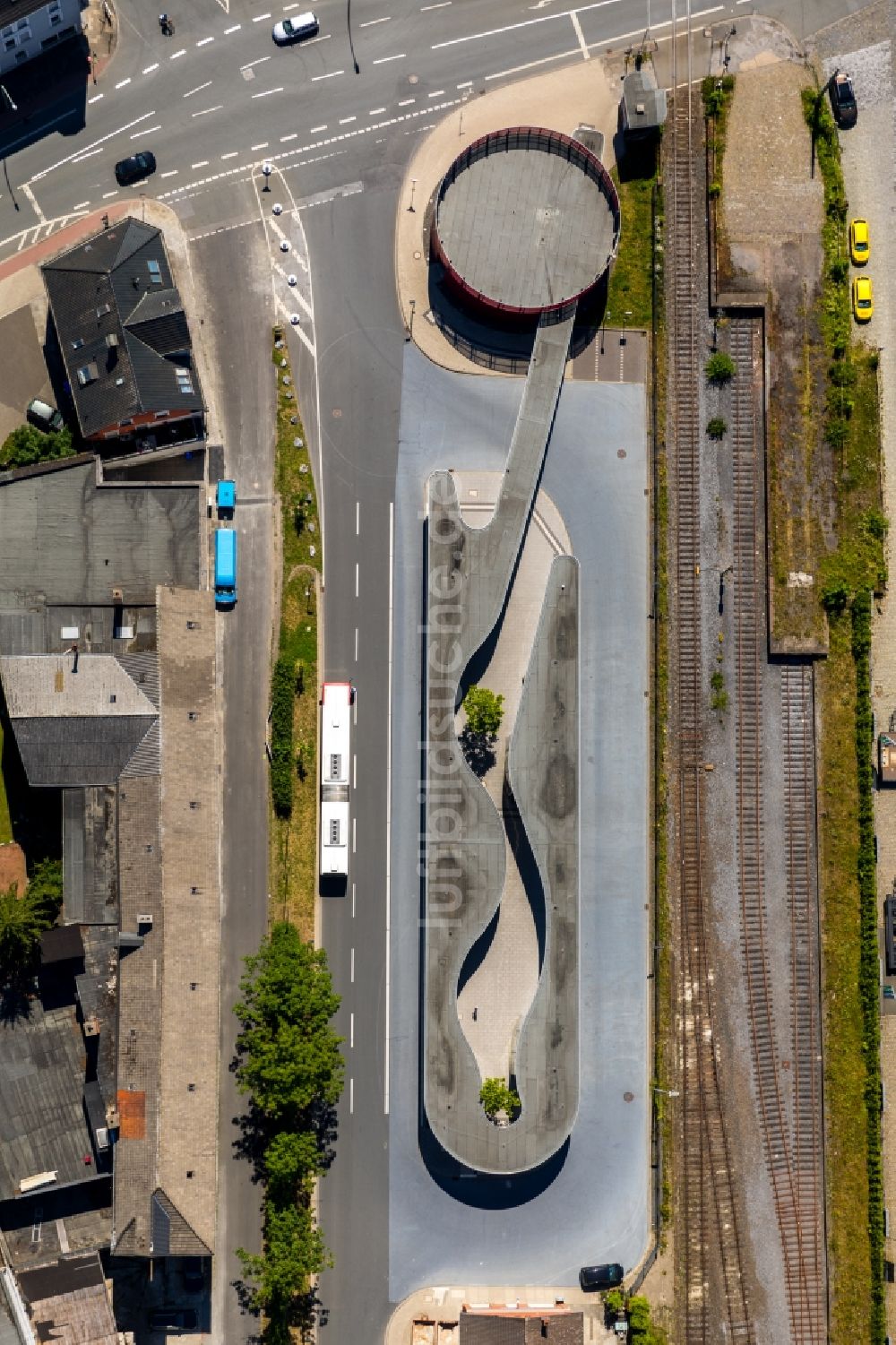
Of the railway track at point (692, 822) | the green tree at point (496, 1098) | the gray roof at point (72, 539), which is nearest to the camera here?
the gray roof at point (72, 539)

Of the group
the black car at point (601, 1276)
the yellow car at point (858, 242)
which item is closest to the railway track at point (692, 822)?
the black car at point (601, 1276)

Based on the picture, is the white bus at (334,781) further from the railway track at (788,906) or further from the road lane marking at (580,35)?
the road lane marking at (580,35)

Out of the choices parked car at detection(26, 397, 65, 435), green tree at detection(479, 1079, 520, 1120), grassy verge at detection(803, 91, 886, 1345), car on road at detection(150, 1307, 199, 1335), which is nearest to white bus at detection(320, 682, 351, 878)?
green tree at detection(479, 1079, 520, 1120)

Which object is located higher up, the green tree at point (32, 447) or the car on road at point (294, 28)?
the car on road at point (294, 28)

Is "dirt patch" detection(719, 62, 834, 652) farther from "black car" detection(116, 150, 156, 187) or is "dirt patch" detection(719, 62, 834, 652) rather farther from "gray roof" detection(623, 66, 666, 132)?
"black car" detection(116, 150, 156, 187)

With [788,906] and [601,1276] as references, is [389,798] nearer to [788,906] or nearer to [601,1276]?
[788,906]

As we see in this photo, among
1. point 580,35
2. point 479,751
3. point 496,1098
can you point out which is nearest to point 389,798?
point 479,751

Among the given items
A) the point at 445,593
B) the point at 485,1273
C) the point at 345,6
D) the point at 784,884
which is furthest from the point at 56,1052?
the point at 345,6
